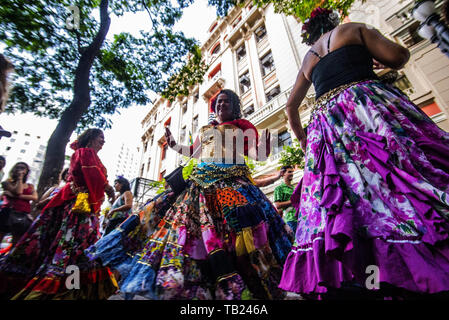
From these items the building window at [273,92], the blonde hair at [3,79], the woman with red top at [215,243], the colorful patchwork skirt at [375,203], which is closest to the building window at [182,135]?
the building window at [273,92]

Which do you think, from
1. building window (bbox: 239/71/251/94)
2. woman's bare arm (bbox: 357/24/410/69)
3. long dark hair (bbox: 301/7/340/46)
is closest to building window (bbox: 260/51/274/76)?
building window (bbox: 239/71/251/94)

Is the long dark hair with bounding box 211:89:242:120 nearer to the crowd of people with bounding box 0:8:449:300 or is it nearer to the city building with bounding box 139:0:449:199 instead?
the crowd of people with bounding box 0:8:449:300

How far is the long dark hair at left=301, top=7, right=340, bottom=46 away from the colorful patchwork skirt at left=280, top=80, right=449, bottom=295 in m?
0.89

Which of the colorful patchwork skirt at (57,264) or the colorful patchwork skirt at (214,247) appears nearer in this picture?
the colorful patchwork skirt at (214,247)

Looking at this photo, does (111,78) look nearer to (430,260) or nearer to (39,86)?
(39,86)

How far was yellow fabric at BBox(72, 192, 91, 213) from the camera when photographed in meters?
2.25

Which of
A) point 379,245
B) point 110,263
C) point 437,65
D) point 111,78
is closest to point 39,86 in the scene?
point 111,78

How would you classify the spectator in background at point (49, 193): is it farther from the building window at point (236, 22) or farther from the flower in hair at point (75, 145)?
the building window at point (236, 22)

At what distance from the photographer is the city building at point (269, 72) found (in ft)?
25.2

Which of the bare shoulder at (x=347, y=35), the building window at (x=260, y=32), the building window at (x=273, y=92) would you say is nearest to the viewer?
the bare shoulder at (x=347, y=35)

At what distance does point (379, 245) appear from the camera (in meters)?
0.75

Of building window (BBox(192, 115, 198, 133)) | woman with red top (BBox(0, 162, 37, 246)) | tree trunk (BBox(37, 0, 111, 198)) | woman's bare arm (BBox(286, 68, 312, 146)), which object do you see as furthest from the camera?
building window (BBox(192, 115, 198, 133))

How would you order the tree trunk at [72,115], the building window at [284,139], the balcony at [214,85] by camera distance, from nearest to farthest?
the tree trunk at [72,115]
the building window at [284,139]
the balcony at [214,85]

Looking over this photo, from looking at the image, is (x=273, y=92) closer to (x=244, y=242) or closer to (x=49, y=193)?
(x=49, y=193)
